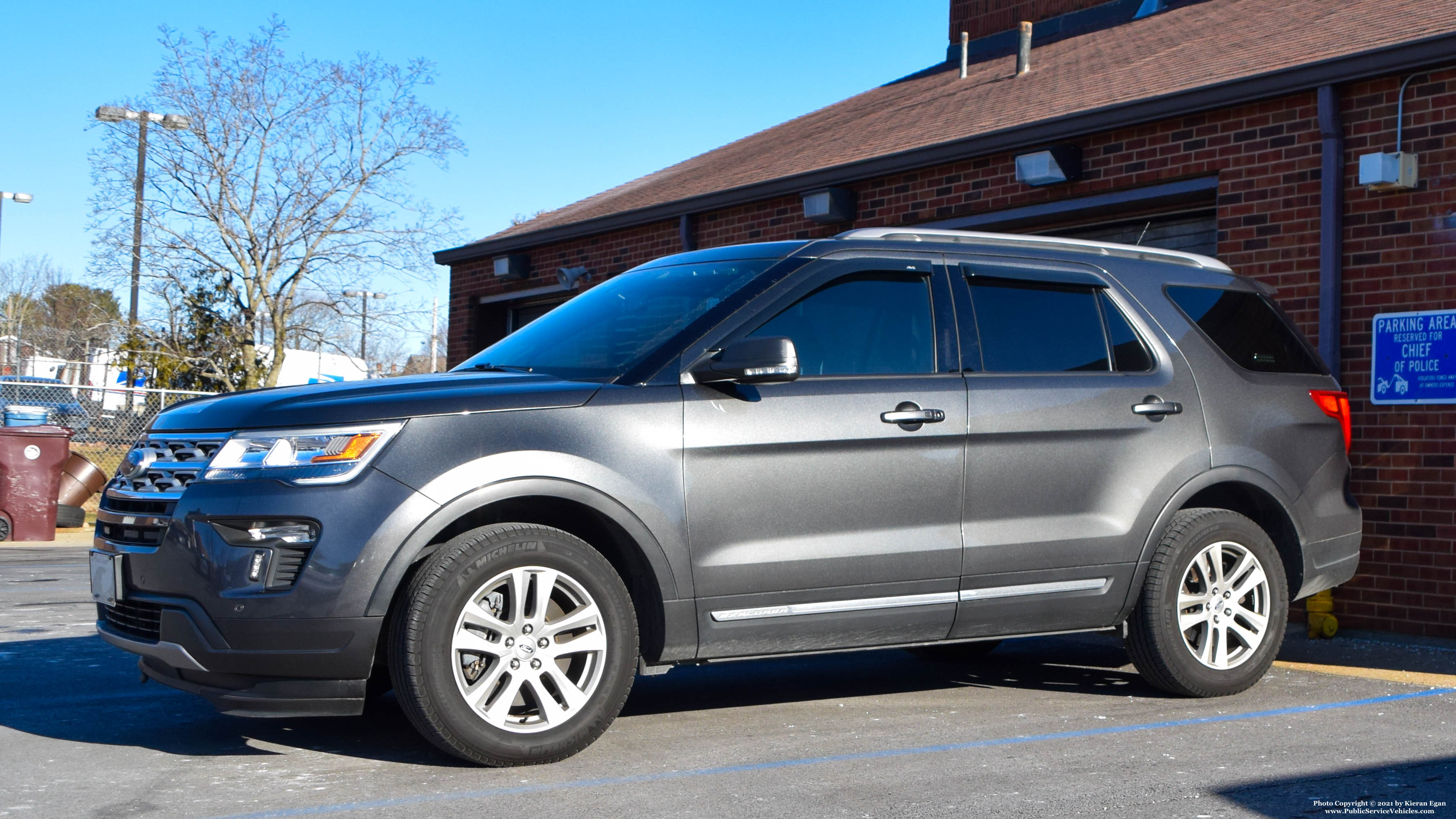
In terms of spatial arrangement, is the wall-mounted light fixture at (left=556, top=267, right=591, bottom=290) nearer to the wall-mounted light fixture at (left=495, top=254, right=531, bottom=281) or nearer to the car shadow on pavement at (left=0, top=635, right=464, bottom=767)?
the wall-mounted light fixture at (left=495, top=254, right=531, bottom=281)

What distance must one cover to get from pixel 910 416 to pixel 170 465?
2663 millimetres

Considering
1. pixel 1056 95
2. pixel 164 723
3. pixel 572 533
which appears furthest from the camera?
pixel 1056 95

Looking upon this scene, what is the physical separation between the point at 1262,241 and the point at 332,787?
6436 mm

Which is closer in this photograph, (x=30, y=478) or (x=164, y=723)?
(x=164, y=723)

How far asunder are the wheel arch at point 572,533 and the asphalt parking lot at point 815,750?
51cm

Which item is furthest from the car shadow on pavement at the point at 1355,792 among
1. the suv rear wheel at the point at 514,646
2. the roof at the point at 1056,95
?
the roof at the point at 1056,95

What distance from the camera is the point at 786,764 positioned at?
479cm

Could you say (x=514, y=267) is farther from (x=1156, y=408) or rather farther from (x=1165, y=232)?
(x=1156, y=408)

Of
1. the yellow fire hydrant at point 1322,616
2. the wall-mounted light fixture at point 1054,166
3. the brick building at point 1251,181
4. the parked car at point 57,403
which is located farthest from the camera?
the parked car at point 57,403

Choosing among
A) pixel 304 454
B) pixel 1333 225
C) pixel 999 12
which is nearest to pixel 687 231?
pixel 1333 225

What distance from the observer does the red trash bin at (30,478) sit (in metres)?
14.7

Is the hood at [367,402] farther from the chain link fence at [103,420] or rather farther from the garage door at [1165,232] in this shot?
the chain link fence at [103,420]

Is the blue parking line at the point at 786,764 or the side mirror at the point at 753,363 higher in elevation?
the side mirror at the point at 753,363

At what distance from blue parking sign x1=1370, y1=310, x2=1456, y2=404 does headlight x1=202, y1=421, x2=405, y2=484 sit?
5778 mm
